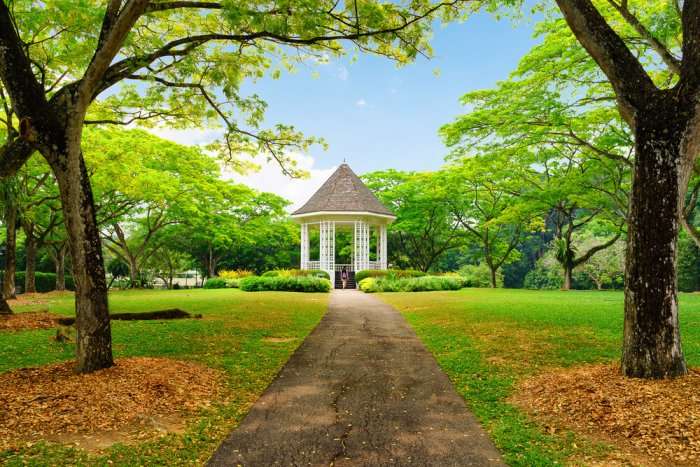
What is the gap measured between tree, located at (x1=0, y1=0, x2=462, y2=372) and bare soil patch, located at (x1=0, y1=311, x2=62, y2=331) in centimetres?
363

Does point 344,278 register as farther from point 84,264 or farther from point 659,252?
point 659,252

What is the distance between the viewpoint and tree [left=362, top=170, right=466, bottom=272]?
3153 centimetres

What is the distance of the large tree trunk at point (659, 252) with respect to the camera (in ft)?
16.8

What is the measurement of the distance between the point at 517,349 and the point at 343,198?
1993cm

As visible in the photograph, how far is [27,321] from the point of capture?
33.3 feet

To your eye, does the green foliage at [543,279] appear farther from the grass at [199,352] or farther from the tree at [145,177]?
the grass at [199,352]

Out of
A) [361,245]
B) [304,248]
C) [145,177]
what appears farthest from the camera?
[304,248]

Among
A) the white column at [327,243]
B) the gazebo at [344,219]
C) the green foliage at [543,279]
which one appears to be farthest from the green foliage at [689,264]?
the white column at [327,243]

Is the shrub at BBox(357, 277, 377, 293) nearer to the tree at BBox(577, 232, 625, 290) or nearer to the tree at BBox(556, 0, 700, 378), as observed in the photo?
the tree at BBox(556, 0, 700, 378)

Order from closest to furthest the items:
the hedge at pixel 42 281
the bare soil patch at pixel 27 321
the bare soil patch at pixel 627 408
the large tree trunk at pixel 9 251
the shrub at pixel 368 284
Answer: the bare soil patch at pixel 627 408
the bare soil patch at pixel 27 321
the large tree trunk at pixel 9 251
the shrub at pixel 368 284
the hedge at pixel 42 281

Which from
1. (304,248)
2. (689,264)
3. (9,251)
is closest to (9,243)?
(9,251)

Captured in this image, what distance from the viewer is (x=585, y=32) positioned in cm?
566

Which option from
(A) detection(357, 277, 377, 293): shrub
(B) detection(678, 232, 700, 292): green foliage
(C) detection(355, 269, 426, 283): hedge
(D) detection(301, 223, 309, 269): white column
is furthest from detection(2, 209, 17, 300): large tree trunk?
(B) detection(678, 232, 700, 292): green foliage

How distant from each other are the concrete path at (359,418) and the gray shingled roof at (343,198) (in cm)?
1896
